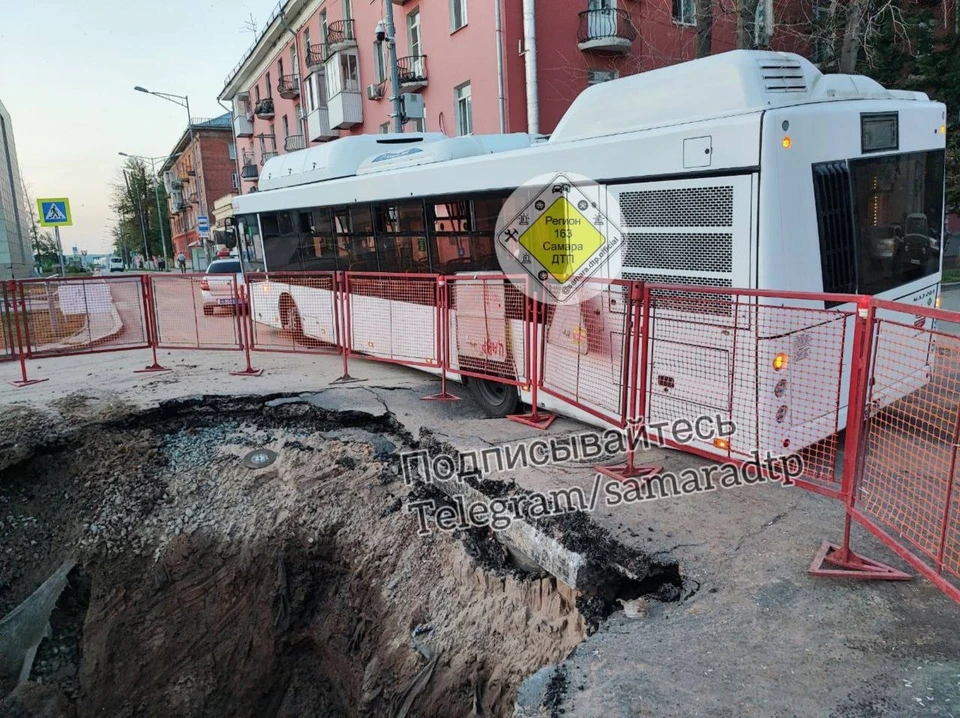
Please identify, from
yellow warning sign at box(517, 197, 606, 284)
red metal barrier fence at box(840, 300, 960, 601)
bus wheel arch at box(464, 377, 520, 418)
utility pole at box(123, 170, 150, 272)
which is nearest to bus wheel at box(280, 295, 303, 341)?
bus wheel arch at box(464, 377, 520, 418)

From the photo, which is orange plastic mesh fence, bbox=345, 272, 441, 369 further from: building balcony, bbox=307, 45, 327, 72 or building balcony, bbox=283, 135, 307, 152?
building balcony, bbox=283, 135, 307, 152

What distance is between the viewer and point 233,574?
20.1ft

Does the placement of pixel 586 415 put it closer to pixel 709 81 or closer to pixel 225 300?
pixel 709 81

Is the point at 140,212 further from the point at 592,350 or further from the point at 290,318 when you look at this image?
the point at 592,350

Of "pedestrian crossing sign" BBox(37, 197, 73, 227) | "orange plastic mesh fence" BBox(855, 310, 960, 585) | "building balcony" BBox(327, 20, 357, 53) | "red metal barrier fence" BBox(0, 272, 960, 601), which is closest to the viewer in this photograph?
"orange plastic mesh fence" BBox(855, 310, 960, 585)

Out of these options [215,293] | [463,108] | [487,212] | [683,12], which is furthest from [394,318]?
[683,12]

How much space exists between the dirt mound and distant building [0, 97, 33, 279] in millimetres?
27595

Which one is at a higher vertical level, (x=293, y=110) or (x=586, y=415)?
(x=293, y=110)

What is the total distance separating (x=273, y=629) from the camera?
6.09 metres

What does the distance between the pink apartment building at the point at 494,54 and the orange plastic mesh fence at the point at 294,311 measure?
357 inches

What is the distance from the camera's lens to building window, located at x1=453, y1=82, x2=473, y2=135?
1923cm

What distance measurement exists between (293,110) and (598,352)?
3454 cm

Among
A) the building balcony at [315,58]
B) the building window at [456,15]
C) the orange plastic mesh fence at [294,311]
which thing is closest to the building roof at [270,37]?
the building balcony at [315,58]

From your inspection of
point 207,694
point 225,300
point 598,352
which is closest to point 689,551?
point 598,352
